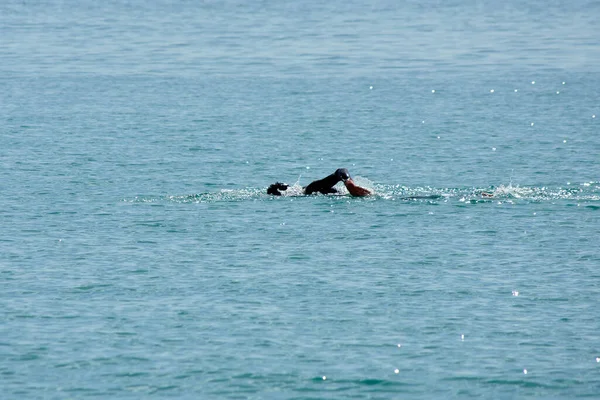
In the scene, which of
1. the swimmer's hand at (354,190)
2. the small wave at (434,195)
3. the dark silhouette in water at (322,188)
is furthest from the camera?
the small wave at (434,195)

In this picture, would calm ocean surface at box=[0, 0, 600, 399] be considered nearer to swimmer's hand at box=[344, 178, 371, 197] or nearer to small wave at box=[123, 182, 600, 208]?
small wave at box=[123, 182, 600, 208]

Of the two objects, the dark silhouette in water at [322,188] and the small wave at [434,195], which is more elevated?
the dark silhouette in water at [322,188]

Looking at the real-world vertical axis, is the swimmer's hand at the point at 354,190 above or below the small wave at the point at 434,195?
above

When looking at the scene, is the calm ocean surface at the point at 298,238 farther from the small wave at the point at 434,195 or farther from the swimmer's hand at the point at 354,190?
the swimmer's hand at the point at 354,190

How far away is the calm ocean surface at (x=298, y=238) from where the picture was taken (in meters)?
20.9

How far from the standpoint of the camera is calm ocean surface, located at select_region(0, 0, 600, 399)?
68.5ft

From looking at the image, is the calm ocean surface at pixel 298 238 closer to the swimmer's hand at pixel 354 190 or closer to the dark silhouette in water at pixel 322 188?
the dark silhouette in water at pixel 322 188

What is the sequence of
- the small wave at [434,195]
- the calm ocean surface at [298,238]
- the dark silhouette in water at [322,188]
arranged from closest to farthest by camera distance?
the calm ocean surface at [298,238] → the dark silhouette in water at [322,188] → the small wave at [434,195]

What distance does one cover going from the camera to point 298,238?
29.9m

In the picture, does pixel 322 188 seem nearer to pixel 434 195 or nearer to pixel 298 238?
pixel 434 195

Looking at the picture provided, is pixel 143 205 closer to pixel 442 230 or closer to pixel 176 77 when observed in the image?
pixel 442 230

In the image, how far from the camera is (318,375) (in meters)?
20.4

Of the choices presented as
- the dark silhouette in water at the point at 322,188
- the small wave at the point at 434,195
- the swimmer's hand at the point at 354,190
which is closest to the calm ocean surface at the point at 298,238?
the small wave at the point at 434,195

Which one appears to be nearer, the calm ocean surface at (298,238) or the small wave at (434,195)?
the calm ocean surface at (298,238)
